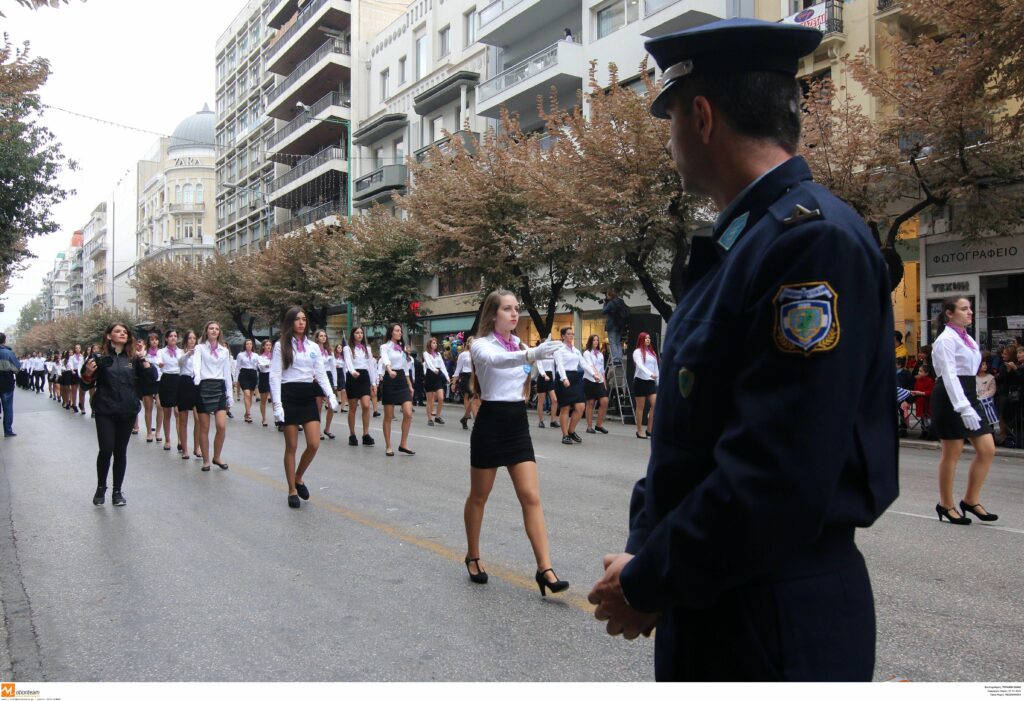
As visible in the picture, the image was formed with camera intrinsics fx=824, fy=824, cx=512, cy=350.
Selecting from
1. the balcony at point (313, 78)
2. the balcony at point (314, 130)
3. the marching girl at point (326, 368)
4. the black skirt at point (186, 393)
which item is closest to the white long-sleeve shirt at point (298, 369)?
the marching girl at point (326, 368)

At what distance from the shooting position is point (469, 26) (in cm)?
3578

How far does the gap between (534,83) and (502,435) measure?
81.2 ft

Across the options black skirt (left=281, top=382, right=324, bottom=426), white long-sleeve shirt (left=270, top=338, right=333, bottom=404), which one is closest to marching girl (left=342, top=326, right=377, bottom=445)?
white long-sleeve shirt (left=270, top=338, right=333, bottom=404)

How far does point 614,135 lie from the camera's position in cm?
1769

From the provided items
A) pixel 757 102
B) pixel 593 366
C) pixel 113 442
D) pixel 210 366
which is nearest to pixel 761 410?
pixel 757 102

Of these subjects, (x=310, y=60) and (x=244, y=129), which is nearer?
(x=310, y=60)

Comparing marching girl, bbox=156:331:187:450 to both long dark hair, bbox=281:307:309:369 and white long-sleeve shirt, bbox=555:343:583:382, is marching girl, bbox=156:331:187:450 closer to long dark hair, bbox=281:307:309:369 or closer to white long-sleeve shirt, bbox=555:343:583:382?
long dark hair, bbox=281:307:309:369

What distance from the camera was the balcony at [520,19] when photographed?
2908 cm

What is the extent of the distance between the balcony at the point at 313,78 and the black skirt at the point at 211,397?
37164 mm

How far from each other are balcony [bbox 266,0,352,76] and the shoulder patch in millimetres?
48618

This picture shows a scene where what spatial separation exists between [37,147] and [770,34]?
23.5 metres

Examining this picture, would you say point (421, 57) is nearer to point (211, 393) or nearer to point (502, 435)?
point (211, 393)

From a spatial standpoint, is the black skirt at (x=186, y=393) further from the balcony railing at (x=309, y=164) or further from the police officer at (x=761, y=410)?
the balcony railing at (x=309, y=164)

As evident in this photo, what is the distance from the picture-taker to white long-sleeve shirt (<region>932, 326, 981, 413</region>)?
6.89 meters
